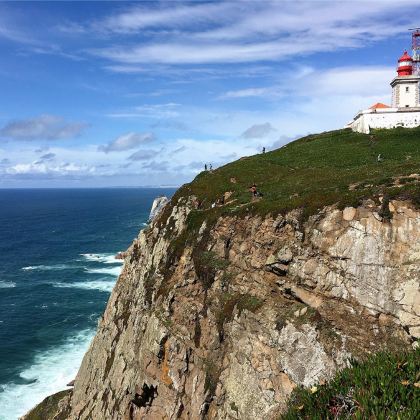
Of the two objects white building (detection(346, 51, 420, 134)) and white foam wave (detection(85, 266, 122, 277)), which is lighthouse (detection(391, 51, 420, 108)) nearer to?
white building (detection(346, 51, 420, 134))

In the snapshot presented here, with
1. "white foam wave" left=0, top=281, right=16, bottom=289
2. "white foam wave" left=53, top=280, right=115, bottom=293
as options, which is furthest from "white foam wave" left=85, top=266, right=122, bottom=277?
"white foam wave" left=0, top=281, right=16, bottom=289

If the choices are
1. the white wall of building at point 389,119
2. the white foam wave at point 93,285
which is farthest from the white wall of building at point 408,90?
the white foam wave at point 93,285

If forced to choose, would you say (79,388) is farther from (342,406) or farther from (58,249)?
(58,249)

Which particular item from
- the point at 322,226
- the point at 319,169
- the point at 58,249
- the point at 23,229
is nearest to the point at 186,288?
the point at 322,226

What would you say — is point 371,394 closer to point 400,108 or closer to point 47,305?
point 400,108

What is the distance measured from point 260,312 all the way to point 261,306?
0.48 m

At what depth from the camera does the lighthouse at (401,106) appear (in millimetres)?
61969

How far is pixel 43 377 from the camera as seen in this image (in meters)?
57.6

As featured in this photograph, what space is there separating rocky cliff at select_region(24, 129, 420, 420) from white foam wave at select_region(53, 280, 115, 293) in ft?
165

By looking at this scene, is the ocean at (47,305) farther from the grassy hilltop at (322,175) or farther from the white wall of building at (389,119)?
the white wall of building at (389,119)

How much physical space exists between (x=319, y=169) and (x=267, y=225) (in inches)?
Answer: 613

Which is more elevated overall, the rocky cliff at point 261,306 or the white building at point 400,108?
the white building at point 400,108

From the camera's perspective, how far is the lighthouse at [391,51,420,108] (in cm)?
Result: 6412

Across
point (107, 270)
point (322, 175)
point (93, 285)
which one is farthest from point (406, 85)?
point (107, 270)
